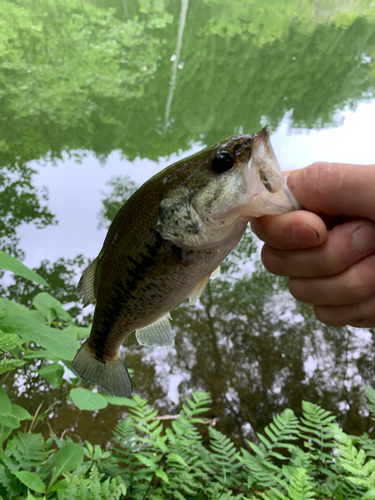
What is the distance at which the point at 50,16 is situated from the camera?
12891 mm

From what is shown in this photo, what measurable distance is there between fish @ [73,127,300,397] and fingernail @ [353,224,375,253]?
237 mm

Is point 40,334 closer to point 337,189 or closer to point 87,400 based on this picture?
point 87,400

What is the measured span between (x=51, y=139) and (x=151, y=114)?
3.18 metres

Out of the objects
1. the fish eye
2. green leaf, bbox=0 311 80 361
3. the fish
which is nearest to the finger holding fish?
the fish

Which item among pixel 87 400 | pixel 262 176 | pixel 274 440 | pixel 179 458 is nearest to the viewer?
pixel 262 176

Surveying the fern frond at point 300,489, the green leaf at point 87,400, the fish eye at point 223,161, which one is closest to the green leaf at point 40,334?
the green leaf at point 87,400

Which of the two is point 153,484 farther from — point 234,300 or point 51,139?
point 51,139

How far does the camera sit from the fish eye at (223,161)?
1.05 metres

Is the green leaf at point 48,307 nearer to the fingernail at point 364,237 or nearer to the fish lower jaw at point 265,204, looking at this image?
the fish lower jaw at point 265,204

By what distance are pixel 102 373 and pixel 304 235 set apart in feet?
3.47

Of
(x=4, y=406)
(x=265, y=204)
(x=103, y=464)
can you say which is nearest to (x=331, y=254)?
(x=265, y=204)

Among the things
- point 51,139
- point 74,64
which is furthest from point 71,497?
point 74,64

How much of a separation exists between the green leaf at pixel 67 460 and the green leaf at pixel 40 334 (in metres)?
0.79

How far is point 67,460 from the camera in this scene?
1822mm
